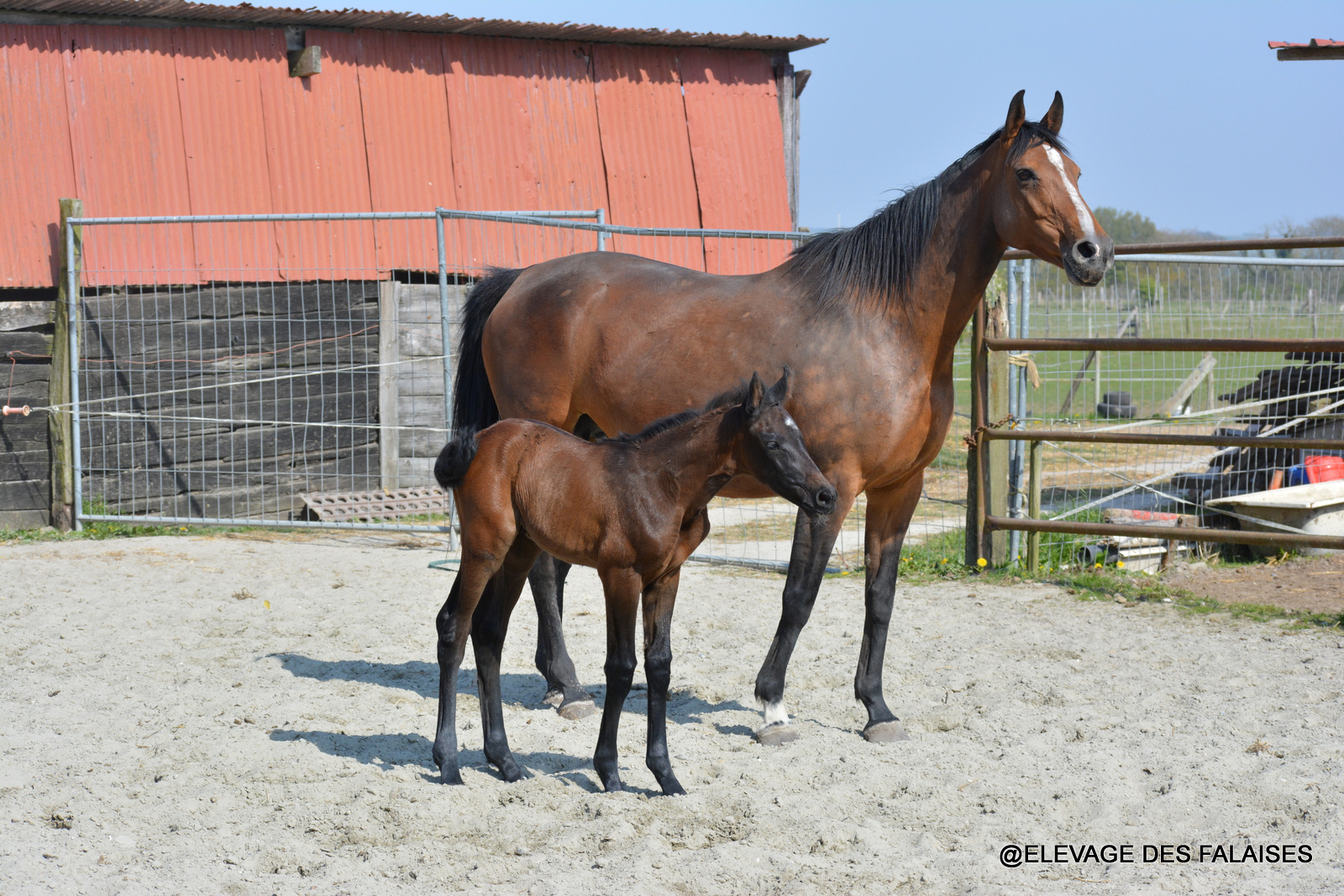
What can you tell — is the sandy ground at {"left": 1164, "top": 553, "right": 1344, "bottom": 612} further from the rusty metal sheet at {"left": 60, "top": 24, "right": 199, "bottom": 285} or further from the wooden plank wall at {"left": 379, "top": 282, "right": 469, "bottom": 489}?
the rusty metal sheet at {"left": 60, "top": 24, "right": 199, "bottom": 285}

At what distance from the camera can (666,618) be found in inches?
144

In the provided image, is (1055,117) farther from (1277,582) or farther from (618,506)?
(1277,582)

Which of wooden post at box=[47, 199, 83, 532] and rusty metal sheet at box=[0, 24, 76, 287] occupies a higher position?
rusty metal sheet at box=[0, 24, 76, 287]

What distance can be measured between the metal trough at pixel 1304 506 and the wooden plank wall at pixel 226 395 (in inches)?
256

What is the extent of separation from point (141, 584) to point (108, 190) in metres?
4.04

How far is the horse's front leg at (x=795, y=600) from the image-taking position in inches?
166

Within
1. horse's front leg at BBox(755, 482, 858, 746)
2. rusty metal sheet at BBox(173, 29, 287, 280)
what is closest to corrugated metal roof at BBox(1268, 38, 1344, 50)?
horse's front leg at BBox(755, 482, 858, 746)

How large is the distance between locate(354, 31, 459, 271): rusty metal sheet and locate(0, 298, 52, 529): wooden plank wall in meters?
2.82

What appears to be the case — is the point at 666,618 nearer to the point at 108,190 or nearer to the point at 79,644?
the point at 79,644

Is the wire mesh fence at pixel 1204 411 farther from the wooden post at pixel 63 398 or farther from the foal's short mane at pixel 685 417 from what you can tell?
the wooden post at pixel 63 398

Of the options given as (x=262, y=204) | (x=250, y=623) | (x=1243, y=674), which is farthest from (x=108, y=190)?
(x=1243, y=674)

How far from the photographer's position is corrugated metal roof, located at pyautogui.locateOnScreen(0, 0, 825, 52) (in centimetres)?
862

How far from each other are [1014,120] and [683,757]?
2.71 metres

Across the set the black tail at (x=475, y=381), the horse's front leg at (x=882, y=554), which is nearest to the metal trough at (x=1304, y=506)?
the horse's front leg at (x=882, y=554)
